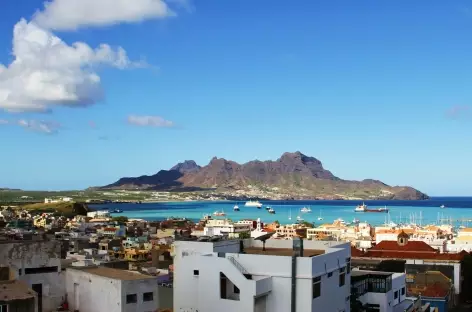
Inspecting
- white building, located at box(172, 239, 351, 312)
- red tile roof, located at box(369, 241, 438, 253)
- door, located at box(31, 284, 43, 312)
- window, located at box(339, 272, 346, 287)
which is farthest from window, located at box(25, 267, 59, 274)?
red tile roof, located at box(369, 241, 438, 253)

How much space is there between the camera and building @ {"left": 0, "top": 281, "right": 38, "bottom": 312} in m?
12.4

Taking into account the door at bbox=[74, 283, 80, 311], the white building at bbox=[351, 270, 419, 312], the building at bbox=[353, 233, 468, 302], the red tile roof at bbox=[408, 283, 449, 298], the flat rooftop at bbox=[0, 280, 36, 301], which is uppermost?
the flat rooftop at bbox=[0, 280, 36, 301]

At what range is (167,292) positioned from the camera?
20.9 metres

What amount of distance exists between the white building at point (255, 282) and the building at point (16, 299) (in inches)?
230

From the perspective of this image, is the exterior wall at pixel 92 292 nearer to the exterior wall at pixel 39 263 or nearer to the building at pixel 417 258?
the exterior wall at pixel 39 263

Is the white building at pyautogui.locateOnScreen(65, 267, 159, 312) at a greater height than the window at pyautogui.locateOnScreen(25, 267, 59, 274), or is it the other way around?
the window at pyautogui.locateOnScreen(25, 267, 59, 274)

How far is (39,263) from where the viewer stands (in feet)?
53.0

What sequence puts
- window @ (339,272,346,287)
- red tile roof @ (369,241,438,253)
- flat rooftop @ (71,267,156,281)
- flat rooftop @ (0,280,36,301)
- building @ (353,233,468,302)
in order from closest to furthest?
1. flat rooftop @ (0,280,36,301)
2. flat rooftop @ (71,267,156,281)
3. window @ (339,272,346,287)
4. building @ (353,233,468,302)
5. red tile roof @ (369,241,438,253)

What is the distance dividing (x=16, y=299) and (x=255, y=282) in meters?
6.56

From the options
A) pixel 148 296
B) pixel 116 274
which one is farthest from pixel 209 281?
pixel 116 274

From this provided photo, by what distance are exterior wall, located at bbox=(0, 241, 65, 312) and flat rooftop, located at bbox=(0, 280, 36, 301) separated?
1569 millimetres

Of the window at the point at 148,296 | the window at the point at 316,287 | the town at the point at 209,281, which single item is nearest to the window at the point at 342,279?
the town at the point at 209,281

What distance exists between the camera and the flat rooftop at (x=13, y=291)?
41.2ft

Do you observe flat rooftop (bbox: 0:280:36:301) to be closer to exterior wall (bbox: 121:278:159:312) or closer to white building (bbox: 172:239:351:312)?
exterior wall (bbox: 121:278:159:312)
